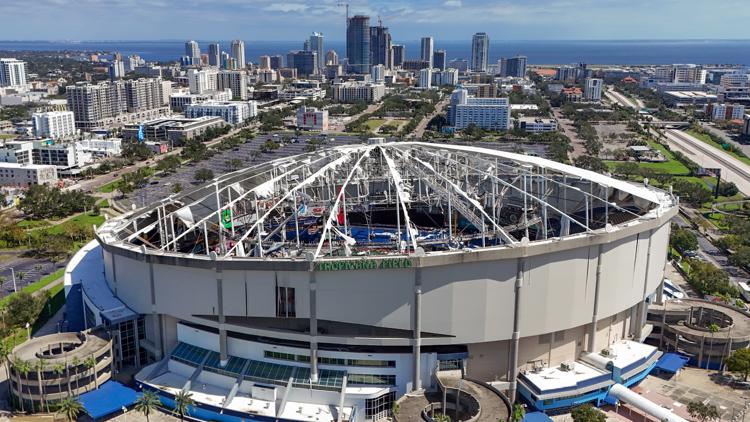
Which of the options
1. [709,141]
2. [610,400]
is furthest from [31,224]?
[709,141]

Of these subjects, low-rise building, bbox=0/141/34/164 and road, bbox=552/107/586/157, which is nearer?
low-rise building, bbox=0/141/34/164

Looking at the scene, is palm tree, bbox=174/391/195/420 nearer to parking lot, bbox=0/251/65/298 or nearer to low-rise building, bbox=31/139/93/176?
parking lot, bbox=0/251/65/298

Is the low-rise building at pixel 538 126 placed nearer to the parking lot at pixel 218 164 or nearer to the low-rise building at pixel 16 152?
the parking lot at pixel 218 164

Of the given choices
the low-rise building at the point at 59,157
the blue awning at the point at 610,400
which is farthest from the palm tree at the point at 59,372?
the low-rise building at the point at 59,157

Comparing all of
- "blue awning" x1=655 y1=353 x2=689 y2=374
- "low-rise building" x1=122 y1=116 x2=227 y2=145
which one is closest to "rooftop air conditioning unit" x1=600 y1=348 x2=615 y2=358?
"blue awning" x1=655 y1=353 x2=689 y2=374

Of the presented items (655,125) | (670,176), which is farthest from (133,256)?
(655,125)
